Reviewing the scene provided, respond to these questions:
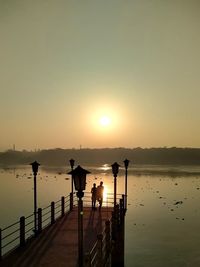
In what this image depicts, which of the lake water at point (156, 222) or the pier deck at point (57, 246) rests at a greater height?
the pier deck at point (57, 246)

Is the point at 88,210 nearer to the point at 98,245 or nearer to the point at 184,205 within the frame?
the point at 98,245

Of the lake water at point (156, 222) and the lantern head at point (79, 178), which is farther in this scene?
the lake water at point (156, 222)

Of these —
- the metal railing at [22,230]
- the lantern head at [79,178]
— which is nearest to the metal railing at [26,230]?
the metal railing at [22,230]

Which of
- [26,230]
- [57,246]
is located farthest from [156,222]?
[57,246]

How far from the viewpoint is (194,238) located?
4231cm

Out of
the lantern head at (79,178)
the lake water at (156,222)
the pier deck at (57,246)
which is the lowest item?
the lake water at (156,222)

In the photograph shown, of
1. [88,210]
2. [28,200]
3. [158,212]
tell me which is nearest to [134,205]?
[158,212]

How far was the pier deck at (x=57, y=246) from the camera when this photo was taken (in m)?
14.9

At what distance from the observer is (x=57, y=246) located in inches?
683

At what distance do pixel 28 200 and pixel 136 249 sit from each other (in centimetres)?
4284

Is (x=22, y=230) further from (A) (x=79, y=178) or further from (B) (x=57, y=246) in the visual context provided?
(A) (x=79, y=178)

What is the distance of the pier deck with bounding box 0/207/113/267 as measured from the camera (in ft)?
48.9

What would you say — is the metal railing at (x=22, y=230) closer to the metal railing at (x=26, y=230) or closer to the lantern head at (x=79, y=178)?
the metal railing at (x=26, y=230)

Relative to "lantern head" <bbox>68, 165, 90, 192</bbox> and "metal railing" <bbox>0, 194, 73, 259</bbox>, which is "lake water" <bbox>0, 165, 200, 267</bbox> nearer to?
"metal railing" <bbox>0, 194, 73, 259</bbox>
